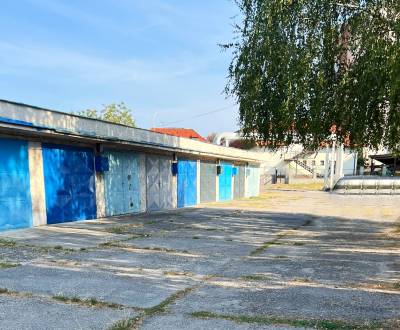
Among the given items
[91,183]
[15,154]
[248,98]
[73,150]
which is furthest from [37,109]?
[248,98]

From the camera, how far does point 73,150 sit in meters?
13.8

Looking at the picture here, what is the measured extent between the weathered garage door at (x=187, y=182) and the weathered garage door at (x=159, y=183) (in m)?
1.22

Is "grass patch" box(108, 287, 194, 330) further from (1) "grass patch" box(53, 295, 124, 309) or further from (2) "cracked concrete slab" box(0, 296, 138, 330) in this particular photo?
(1) "grass patch" box(53, 295, 124, 309)

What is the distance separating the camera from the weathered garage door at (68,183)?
12.8m

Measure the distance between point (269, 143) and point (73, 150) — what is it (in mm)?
7081

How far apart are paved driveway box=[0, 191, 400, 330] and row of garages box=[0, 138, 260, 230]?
1.06m

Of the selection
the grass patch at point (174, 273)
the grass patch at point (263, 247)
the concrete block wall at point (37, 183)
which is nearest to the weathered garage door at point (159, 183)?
the concrete block wall at point (37, 183)

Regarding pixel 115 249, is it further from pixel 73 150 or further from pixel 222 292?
pixel 73 150

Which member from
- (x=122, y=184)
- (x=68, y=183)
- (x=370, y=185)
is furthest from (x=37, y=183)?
(x=370, y=185)

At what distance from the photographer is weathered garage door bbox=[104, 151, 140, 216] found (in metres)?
16.0

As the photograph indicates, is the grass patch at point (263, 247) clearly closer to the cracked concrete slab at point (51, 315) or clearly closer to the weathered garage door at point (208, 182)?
the cracked concrete slab at point (51, 315)

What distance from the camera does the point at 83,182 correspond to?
1432 cm

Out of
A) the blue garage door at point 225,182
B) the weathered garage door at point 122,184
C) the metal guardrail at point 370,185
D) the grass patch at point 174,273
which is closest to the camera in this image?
the grass patch at point 174,273

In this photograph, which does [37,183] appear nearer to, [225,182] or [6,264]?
[6,264]
